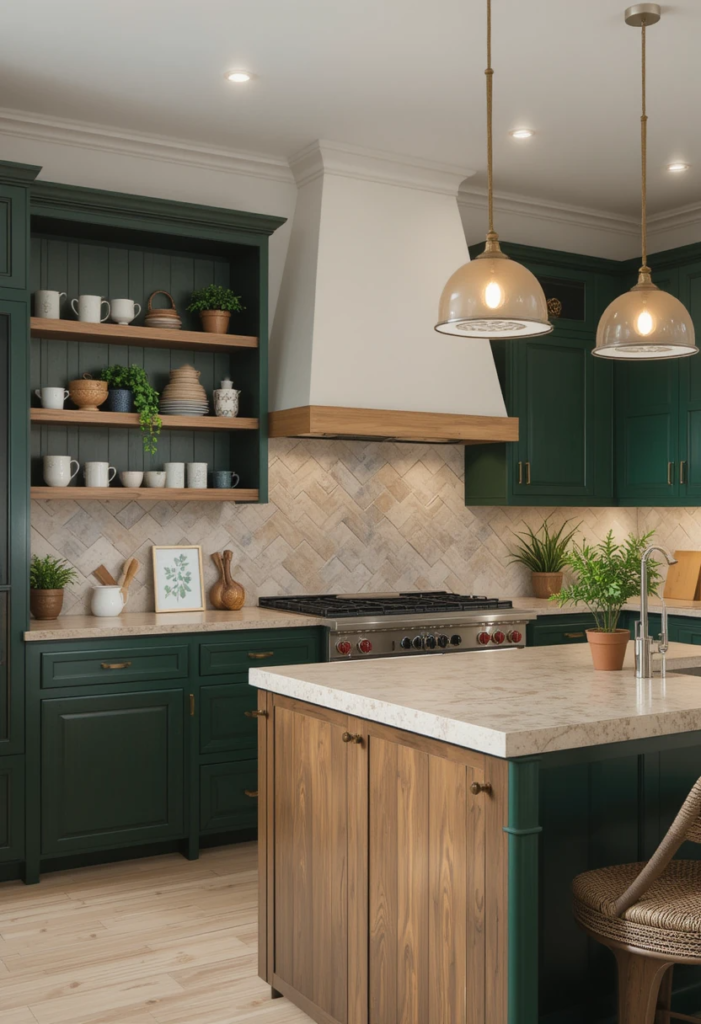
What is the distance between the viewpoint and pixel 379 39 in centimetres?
381

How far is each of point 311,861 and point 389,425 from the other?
8.32 feet

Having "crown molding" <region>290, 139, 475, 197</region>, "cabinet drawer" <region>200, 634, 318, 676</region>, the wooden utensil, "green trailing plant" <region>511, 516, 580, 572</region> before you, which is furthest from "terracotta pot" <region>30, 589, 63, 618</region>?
"green trailing plant" <region>511, 516, 580, 572</region>

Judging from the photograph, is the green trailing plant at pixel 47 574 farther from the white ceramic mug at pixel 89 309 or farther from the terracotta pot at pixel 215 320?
the terracotta pot at pixel 215 320

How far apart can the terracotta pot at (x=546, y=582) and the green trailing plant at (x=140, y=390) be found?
2.40 meters

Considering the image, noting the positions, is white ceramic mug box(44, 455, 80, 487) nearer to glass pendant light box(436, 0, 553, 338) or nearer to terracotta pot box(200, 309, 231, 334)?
terracotta pot box(200, 309, 231, 334)

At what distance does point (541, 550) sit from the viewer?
5957 millimetres

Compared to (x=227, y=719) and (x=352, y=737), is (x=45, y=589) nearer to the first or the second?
(x=227, y=719)

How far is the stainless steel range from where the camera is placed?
4.58m

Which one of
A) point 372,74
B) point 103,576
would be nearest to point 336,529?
point 103,576

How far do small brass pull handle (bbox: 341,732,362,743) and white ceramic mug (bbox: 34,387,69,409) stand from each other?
2421 millimetres

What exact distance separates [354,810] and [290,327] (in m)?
2.94

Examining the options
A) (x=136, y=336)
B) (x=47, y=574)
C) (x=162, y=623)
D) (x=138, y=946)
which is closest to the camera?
(x=138, y=946)

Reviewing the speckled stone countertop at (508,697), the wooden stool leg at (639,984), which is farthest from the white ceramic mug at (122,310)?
the wooden stool leg at (639,984)

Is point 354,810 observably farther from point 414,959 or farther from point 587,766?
point 587,766
